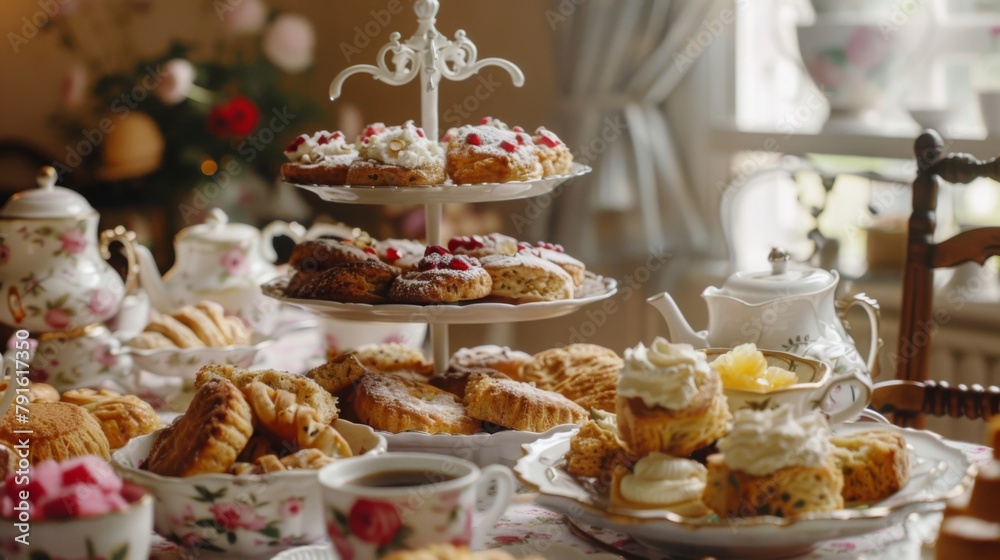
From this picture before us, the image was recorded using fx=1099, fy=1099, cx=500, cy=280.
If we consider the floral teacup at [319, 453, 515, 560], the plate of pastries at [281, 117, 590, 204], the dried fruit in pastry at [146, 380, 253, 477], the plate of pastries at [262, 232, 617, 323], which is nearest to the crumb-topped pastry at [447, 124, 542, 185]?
the plate of pastries at [281, 117, 590, 204]

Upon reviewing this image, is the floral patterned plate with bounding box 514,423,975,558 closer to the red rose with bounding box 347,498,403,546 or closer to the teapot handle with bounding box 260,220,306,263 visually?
the red rose with bounding box 347,498,403,546

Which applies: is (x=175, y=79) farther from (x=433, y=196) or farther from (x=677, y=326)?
(x=677, y=326)

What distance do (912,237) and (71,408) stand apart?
1343 mm

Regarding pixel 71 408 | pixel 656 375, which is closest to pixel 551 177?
pixel 656 375

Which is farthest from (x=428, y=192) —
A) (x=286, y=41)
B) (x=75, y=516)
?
(x=286, y=41)

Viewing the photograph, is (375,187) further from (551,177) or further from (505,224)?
(505,224)

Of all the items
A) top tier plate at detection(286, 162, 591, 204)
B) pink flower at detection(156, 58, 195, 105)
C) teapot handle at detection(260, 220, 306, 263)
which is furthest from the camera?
pink flower at detection(156, 58, 195, 105)

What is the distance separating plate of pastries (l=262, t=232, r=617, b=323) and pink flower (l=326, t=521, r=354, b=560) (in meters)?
0.50

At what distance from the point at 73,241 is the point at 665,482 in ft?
3.79

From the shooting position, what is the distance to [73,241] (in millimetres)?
1751

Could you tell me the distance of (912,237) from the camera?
1.85 metres

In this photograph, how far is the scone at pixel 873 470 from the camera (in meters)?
1.01

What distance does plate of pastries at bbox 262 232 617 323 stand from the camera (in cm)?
135

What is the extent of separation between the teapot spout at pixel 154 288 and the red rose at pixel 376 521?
4.47 feet
